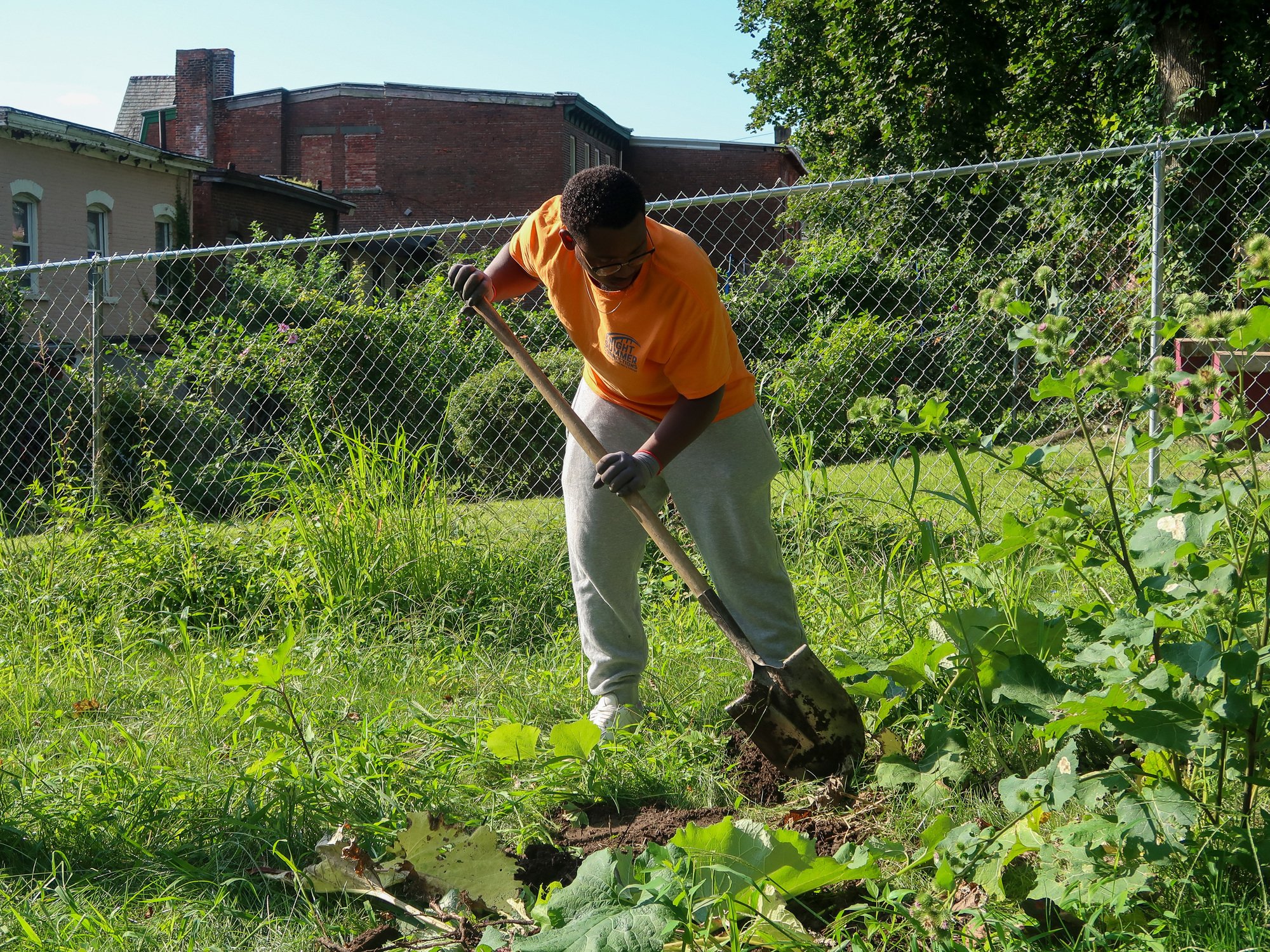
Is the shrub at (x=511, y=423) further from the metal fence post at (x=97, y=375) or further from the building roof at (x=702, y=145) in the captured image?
the building roof at (x=702, y=145)

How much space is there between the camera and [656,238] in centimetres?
275

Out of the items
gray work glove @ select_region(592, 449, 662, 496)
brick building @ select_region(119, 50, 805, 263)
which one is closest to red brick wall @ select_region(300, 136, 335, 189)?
brick building @ select_region(119, 50, 805, 263)

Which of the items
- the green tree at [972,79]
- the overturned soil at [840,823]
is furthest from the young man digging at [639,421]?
the green tree at [972,79]

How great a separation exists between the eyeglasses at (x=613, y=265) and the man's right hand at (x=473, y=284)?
1.90 feet

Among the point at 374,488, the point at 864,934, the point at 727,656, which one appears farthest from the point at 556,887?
the point at 374,488

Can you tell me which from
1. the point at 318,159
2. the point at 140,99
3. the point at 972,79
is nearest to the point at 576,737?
the point at 972,79

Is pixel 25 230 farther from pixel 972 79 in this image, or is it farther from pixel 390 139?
pixel 972 79

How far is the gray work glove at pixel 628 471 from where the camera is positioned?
8.45 ft

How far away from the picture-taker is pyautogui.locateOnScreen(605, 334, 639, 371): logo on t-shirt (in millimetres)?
2795

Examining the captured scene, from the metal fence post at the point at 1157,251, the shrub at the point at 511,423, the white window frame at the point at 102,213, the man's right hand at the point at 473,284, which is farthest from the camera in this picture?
the white window frame at the point at 102,213

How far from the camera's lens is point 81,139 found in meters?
18.6

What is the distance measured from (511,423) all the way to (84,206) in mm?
16172

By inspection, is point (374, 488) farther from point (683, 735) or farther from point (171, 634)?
point (683, 735)

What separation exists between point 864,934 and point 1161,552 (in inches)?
32.5
